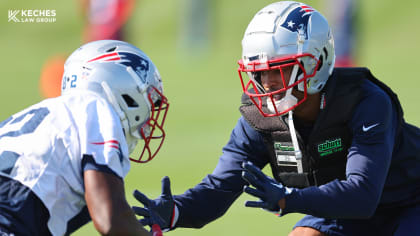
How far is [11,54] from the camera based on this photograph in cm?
2123

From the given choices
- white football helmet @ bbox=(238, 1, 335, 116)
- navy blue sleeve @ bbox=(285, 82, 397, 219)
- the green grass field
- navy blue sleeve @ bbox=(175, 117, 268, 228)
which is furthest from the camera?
the green grass field

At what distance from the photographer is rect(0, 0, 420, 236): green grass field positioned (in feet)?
30.0

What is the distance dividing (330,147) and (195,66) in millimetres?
14942

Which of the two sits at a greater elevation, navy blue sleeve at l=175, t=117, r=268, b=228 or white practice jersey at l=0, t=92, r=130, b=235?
white practice jersey at l=0, t=92, r=130, b=235

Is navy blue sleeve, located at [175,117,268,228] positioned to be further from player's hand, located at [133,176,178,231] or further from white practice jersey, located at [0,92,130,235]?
white practice jersey, located at [0,92,130,235]

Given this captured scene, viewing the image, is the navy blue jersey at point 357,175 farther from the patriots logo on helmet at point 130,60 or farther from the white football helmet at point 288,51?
the patriots logo on helmet at point 130,60

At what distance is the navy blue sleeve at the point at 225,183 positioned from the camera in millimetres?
4703

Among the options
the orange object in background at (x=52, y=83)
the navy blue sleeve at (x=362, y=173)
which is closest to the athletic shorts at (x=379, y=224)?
the navy blue sleeve at (x=362, y=173)

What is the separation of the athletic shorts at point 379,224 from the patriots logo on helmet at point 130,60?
1.61m

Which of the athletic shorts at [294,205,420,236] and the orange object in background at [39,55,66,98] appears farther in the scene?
the orange object in background at [39,55,66,98]

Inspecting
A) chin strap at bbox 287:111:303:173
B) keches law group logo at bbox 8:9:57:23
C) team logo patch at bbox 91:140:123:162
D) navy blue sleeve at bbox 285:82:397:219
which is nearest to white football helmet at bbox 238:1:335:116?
chin strap at bbox 287:111:303:173

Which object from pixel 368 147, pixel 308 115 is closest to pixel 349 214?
pixel 368 147

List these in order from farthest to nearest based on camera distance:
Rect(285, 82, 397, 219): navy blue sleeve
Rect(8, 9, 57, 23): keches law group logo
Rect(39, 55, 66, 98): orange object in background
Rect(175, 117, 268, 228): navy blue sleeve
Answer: Rect(8, 9, 57, 23): keches law group logo
Rect(39, 55, 66, 98): orange object in background
Rect(175, 117, 268, 228): navy blue sleeve
Rect(285, 82, 397, 219): navy blue sleeve

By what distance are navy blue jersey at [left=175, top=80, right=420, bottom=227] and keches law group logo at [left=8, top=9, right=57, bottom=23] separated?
1866cm
